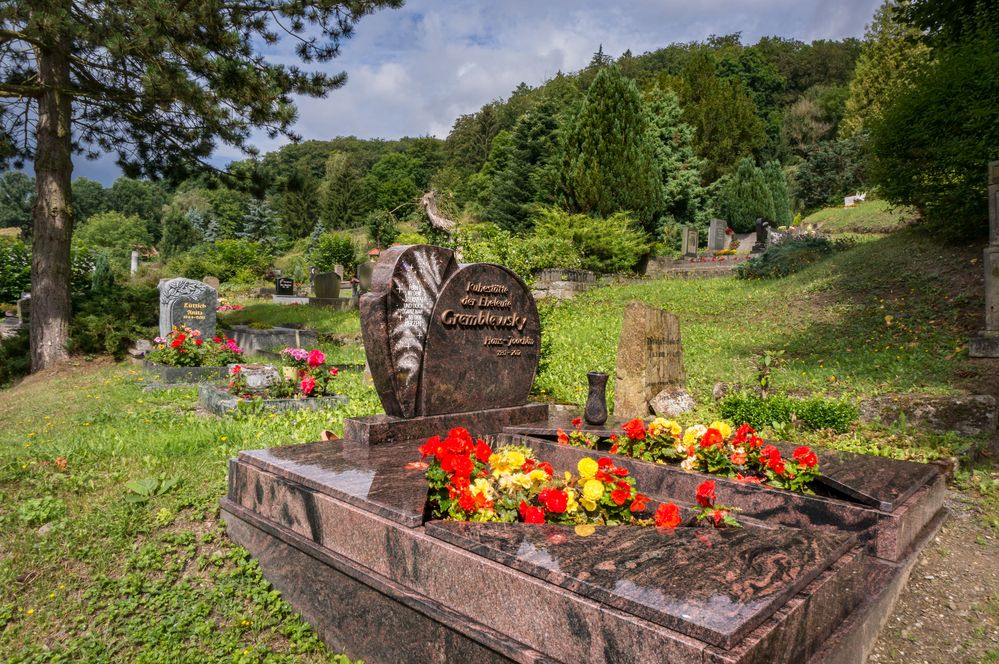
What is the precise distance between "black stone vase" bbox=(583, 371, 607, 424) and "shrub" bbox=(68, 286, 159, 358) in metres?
10.3

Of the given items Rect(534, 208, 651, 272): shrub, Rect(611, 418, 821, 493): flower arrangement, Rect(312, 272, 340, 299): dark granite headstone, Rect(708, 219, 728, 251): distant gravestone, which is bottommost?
Rect(611, 418, 821, 493): flower arrangement

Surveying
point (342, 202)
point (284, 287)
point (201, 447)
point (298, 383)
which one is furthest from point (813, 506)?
point (342, 202)

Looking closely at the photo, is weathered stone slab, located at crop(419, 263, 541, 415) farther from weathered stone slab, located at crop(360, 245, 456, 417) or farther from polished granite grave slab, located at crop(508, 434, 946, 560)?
polished granite grave slab, located at crop(508, 434, 946, 560)

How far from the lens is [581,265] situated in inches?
766

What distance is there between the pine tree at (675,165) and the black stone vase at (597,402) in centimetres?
2220

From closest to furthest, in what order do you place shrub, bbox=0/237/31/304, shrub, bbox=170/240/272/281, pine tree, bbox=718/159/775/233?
shrub, bbox=0/237/31/304 < pine tree, bbox=718/159/775/233 < shrub, bbox=170/240/272/281

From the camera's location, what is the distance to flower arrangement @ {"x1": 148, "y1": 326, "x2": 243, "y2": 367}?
32.1 feet

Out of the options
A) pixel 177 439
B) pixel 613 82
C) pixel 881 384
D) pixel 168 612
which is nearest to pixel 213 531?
pixel 168 612

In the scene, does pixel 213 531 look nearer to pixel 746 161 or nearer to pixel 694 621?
pixel 694 621

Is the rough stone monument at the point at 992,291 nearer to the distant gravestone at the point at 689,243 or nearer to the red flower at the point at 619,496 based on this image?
the red flower at the point at 619,496

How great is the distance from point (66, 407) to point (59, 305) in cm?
517

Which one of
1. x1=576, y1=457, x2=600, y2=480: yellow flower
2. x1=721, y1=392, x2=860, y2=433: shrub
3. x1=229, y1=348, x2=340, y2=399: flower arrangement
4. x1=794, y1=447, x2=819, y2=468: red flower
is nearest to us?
x1=576, y1=457, x2=600, y2=480: yellow flower

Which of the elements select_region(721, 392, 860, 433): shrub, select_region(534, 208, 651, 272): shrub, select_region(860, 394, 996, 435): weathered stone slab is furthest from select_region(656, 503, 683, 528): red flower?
select_region(534, 208, 651, 272): shrub

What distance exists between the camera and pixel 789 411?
19.0 ft
